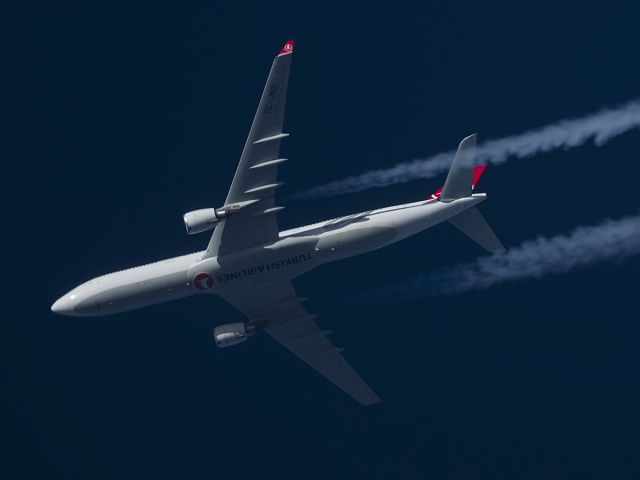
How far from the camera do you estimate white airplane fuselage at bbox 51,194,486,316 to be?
6372cm

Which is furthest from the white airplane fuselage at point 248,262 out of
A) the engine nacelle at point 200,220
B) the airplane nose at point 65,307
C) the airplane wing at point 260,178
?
the engine nacelle at point 200,220

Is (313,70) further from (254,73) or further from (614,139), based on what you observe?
(614,139)

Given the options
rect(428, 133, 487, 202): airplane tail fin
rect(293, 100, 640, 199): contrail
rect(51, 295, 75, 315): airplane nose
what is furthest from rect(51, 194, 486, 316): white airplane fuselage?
rect(293, 100, 640, 199): contrail

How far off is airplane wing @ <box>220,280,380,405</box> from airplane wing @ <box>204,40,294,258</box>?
435 centimetres

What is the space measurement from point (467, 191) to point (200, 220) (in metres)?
18.1

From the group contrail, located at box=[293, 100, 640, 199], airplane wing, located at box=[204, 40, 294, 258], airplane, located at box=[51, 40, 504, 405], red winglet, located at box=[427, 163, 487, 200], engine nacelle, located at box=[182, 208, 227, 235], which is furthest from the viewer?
contrail, located at box=[293, 100, 640, 199]

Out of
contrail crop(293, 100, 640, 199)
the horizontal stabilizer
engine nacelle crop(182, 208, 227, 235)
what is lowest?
the horizontal stabilizer

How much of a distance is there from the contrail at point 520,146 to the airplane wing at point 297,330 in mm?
8773

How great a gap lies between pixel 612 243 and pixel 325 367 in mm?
22258

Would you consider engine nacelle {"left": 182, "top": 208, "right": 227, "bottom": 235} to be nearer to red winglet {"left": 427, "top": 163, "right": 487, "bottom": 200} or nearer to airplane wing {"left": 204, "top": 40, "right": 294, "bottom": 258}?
airplane wing {"left": 204, "top": 40, "right": 294, "bottom": 258}

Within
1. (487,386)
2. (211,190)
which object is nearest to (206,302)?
(211,190)

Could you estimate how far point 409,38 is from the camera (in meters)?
79.0

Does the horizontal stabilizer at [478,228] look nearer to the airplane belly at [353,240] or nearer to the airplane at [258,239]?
the airplane at [258,239]

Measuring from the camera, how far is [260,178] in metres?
62.0
